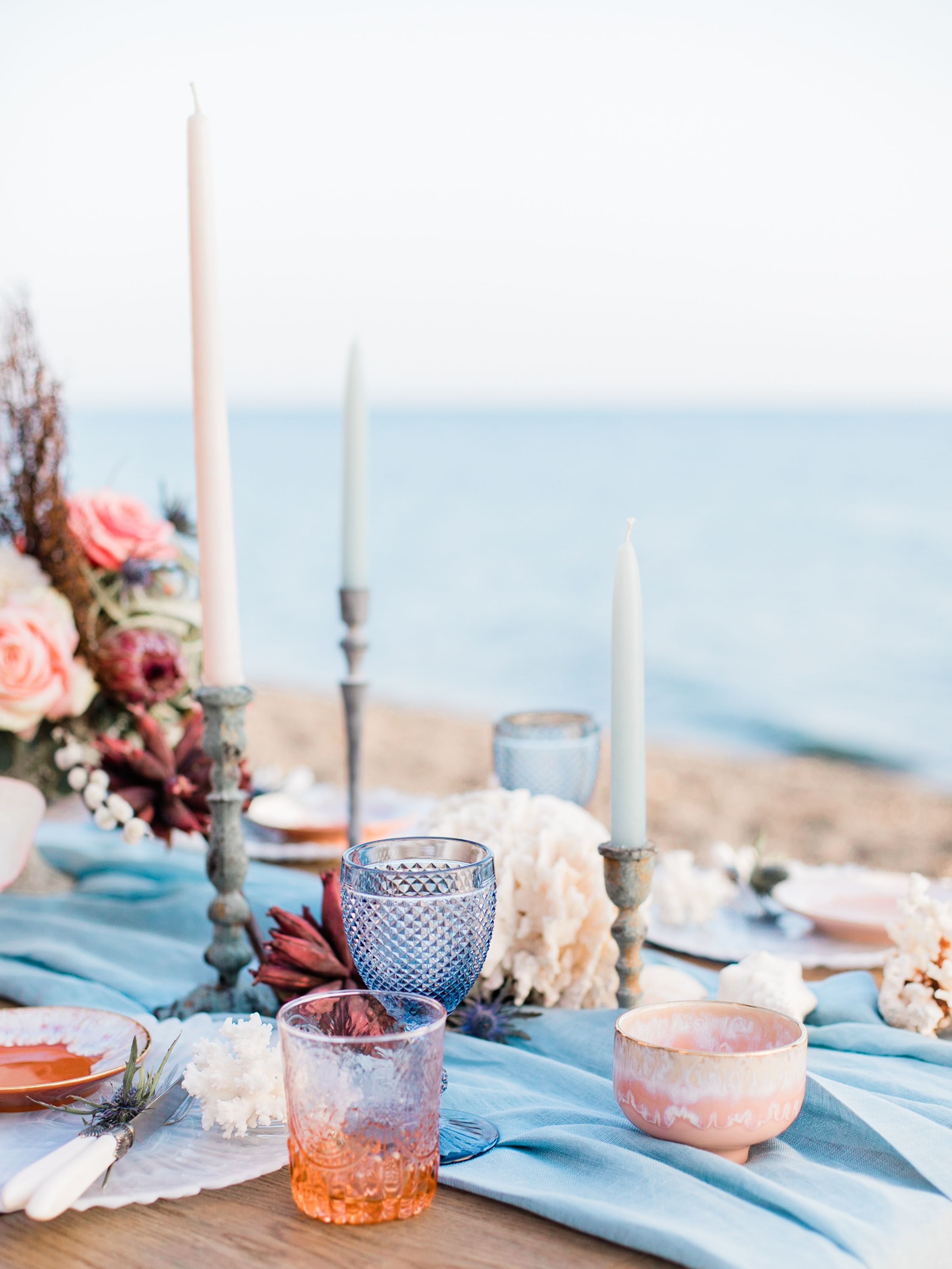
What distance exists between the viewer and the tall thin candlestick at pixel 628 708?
0.84 meters

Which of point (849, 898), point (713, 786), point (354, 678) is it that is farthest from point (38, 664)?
point (713, 786)

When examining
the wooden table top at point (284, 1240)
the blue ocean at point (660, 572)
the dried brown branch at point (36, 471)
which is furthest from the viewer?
the blue ocean at point (660, 572)

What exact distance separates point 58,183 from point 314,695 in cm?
573

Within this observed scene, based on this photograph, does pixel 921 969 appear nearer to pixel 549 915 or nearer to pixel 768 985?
pixel 768 985

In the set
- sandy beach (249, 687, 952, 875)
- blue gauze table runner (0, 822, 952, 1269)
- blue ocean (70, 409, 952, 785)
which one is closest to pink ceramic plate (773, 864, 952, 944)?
blue gauze table runner (0, 822, 952, 1269)

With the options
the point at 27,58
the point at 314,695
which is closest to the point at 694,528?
the point at 314,695

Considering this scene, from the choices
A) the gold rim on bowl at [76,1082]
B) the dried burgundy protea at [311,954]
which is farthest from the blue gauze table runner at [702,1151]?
Result: the gold rim on bowl at [76,1082]

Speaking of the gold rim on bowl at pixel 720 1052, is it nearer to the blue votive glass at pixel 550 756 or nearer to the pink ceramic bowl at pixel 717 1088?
the pink ceramic bowl at pixel 717 1088

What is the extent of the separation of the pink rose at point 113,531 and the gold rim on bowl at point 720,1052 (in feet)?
2.81

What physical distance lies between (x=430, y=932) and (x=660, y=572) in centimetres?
1349

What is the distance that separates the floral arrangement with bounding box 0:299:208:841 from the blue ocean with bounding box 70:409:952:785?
84 millimetres

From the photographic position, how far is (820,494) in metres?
17.1

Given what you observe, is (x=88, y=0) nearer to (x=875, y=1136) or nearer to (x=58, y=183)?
(x=58, y=183)

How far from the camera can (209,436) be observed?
37.7 inches
